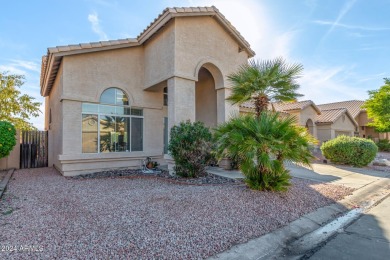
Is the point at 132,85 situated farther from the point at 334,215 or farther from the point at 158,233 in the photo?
Result: the point at 334,215

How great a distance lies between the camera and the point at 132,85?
11.3m

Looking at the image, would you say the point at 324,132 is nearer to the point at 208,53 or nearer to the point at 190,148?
the point at 208,53

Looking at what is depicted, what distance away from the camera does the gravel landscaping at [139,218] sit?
3.47 m

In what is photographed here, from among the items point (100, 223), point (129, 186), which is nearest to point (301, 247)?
point (100, 223)

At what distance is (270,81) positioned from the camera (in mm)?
7680

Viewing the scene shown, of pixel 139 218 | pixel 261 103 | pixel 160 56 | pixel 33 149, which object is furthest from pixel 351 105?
pixel 33 149

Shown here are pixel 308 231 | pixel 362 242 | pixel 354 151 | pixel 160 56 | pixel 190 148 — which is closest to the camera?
pixel 362 242

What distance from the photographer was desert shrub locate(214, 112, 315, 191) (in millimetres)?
5918

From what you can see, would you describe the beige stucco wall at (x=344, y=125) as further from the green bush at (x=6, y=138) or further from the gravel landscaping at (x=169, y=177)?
the green bush at (x=6, y=138)

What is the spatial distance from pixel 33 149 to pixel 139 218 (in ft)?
38.9

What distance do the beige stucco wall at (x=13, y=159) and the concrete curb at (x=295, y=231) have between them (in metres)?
13.6

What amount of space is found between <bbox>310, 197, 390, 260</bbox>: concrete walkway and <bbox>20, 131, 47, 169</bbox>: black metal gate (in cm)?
1478

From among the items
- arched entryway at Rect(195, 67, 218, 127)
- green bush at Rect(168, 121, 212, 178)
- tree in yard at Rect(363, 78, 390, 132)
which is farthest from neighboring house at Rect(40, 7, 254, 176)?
tree in yard at Rect(363, 78, 390, 132)

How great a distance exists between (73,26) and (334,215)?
43.3ft
